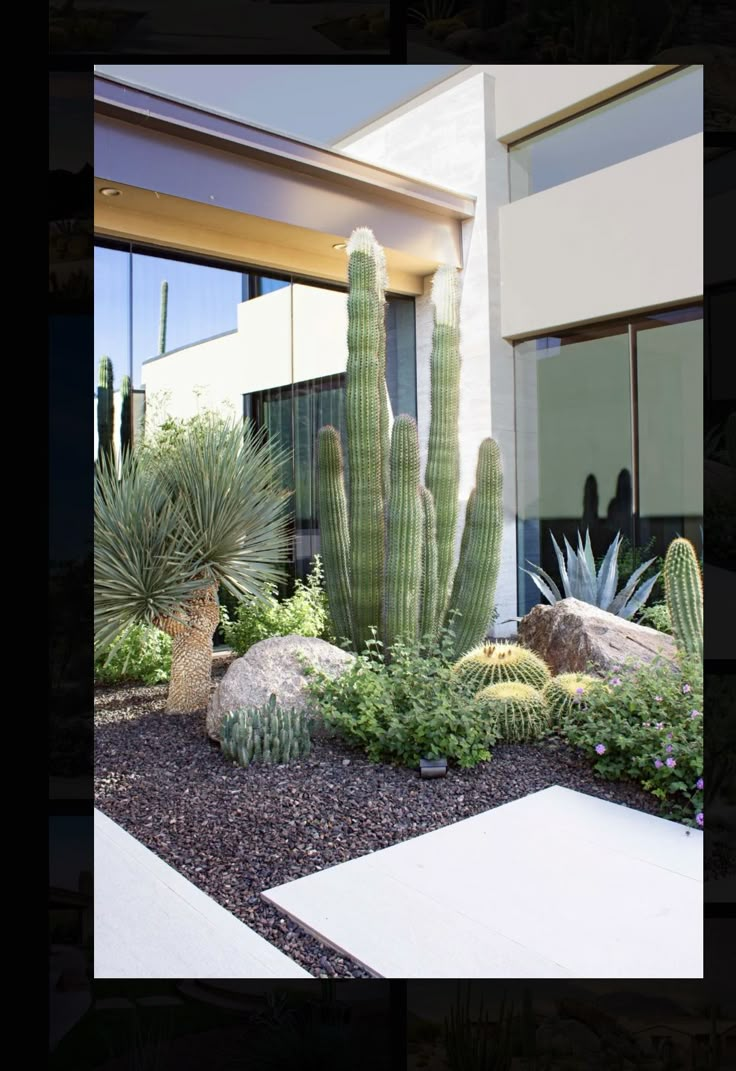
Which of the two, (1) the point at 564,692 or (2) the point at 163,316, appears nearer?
(1) the point at 564,692

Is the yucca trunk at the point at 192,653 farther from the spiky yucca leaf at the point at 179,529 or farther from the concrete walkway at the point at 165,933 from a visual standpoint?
the concrete walkway at the point at 165,933

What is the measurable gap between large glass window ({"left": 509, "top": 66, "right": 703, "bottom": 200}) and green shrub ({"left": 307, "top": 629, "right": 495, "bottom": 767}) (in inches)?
160

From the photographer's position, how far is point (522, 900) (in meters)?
2.35

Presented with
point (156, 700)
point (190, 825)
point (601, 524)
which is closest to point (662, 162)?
point (601, 524)

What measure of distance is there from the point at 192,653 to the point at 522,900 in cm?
258

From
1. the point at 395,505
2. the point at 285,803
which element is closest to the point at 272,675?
the point at 285,803

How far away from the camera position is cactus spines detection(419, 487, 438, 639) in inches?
185

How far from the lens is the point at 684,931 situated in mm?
2172

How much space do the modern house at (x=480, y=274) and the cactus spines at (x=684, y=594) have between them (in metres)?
1.78

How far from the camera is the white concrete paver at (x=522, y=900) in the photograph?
2033 millimetres

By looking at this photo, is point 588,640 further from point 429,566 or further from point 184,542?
point 184,542

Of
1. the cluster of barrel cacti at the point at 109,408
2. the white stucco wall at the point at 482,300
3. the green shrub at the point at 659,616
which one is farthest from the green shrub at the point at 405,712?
the white stucco wall at the point at 482,300

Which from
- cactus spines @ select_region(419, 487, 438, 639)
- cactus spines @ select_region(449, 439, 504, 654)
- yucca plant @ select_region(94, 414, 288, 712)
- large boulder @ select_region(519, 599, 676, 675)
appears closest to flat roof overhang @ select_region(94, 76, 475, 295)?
yucca plant @ select_region(94, 414, 288, 712)

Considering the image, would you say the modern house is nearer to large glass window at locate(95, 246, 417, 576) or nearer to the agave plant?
large glass window at locate(95, 246, 417, 576)
